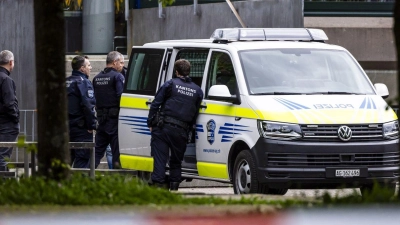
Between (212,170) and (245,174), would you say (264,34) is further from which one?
(245,174)

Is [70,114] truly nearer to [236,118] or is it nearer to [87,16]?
[236,118]

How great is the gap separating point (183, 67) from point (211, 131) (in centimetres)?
89

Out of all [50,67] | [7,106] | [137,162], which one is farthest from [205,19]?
[50,67]

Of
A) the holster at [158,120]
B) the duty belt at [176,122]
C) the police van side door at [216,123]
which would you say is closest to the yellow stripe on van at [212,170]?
the police van side door at [216,123]

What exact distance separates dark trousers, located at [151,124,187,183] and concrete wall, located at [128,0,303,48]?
462 centimetres

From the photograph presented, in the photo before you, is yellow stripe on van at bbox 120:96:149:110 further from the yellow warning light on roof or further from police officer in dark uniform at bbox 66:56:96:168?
the yellow warning light on roof

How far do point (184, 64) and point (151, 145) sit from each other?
109 centimetres

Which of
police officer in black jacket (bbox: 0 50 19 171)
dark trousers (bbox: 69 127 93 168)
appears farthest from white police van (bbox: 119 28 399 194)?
police officer in black jacket (bbox: 0 50 19 171)

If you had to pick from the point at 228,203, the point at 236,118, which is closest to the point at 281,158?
the point at 236,118

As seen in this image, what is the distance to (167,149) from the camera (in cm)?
1292

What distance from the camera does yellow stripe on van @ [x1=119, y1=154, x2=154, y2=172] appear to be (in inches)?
533

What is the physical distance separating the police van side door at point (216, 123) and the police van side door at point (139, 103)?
967mm

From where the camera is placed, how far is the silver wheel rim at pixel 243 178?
1166 centimetres

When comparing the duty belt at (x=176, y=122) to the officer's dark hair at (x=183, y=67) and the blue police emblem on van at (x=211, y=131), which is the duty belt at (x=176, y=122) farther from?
the officer's dark hair at (x=183, y=67)
